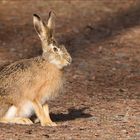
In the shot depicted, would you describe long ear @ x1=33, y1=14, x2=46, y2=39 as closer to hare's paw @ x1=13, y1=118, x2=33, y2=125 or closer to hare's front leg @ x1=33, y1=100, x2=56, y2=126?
hare's front leg @ x1=33, y1=100, x2=56, y2=126

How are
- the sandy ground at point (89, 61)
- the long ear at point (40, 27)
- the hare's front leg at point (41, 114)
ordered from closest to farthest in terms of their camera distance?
the sandy ground at point (89, 61)
the hare's front leg at point (41, 114)
the long ear at point (40, 27)

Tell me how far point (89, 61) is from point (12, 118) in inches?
162

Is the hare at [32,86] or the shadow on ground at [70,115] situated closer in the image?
the hare at [32,86]

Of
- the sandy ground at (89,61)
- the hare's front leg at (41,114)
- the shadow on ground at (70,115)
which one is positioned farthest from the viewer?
the shadow on ground at (70,115)

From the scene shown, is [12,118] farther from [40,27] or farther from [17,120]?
[40,27]

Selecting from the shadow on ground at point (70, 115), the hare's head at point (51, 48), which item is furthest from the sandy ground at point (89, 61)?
the hare's head at point (51, 48)

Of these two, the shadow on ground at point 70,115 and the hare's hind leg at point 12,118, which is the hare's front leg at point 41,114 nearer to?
the hare's hind leg at point 12,118

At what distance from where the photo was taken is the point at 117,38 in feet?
43.1

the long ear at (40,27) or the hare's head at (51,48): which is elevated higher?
the long ear at (40,27)

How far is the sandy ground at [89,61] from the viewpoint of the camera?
7184mm

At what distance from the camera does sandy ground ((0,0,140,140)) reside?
7.18m

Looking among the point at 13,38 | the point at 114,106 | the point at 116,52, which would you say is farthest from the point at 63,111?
the point at 13,38

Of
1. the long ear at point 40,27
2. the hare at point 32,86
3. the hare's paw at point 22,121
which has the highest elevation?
Result: the long ear at point 40,27

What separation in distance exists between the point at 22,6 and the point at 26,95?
26.4ft
